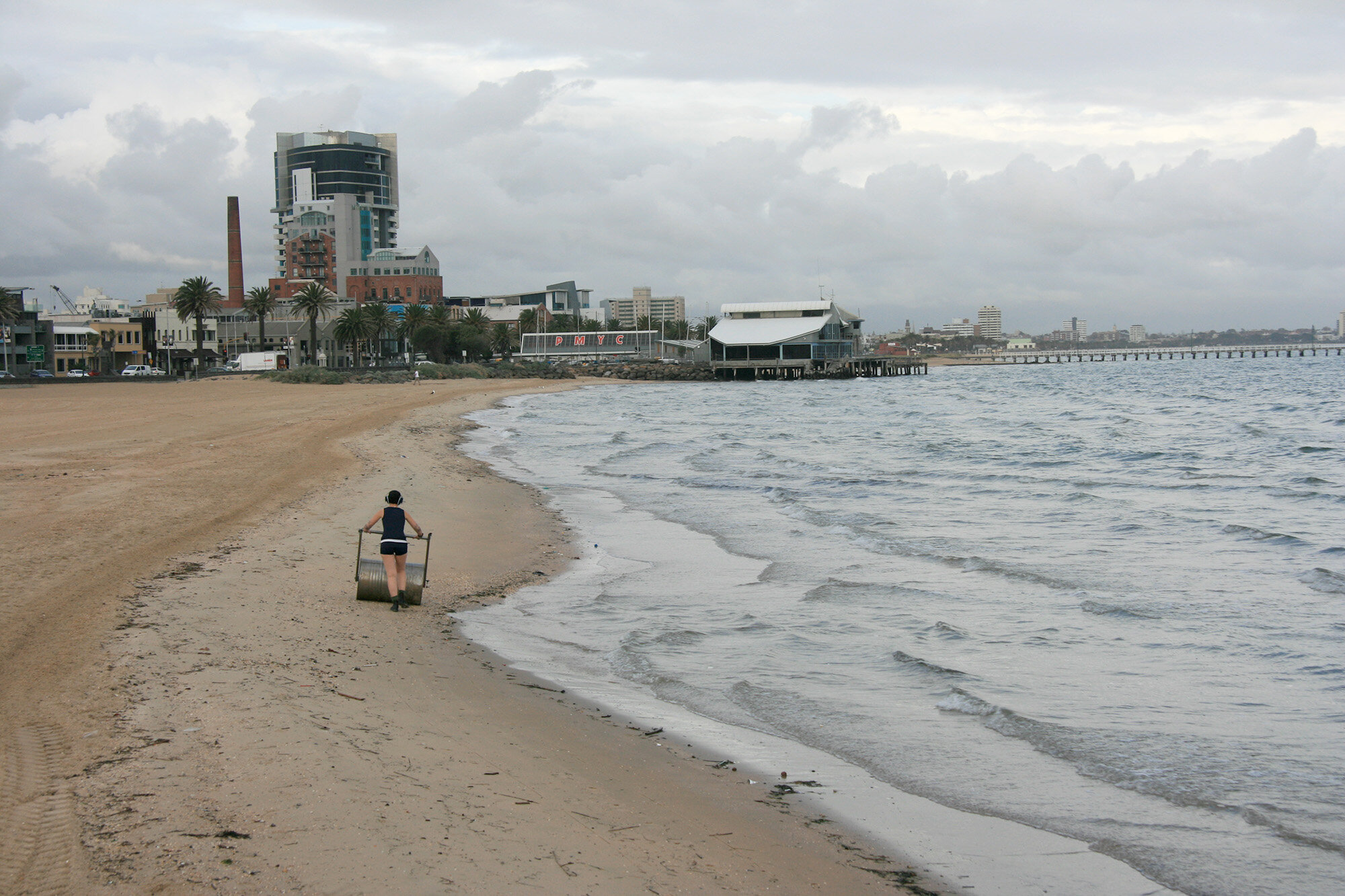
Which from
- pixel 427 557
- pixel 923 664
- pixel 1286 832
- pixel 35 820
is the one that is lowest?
pixel 1286 832

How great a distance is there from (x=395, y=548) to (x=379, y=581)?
517mm

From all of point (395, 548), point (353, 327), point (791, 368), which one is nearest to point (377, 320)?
point (353, 327)

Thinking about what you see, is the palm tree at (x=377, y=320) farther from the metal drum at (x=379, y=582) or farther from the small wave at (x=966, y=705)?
the small wave at (x=966, y=705)

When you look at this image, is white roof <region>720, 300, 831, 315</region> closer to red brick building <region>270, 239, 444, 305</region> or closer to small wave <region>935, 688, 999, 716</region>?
red brick building <region>270, 239, 444, 305</region>

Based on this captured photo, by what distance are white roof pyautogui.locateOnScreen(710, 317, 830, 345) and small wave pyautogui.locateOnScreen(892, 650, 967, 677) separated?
118589mm

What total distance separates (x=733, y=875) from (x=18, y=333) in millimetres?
117741

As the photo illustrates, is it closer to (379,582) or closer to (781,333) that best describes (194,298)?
(781,333)

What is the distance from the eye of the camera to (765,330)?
132 m

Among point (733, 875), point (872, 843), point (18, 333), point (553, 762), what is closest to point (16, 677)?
point (553, 762)

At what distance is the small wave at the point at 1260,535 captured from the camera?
675 inches

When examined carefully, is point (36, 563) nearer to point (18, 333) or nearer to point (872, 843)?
point (872, 843)

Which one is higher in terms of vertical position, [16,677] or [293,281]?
[293,281]

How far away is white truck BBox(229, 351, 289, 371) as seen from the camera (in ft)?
332

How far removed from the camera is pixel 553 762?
702 centimetres
